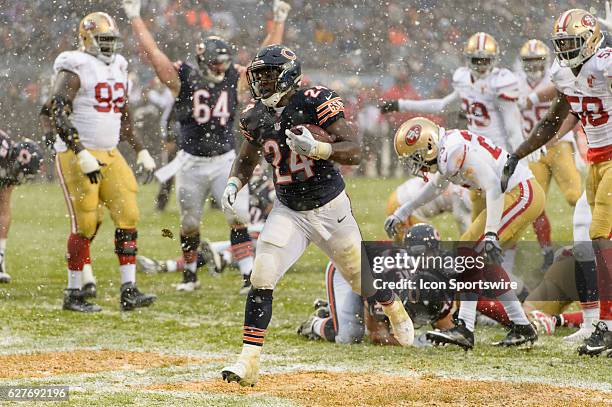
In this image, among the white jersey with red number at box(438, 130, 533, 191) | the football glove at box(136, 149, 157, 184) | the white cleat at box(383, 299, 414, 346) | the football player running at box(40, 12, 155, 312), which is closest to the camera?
the white cleat at box(383, 299, 414, 346)

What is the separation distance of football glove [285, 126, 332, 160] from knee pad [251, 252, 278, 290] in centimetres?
50

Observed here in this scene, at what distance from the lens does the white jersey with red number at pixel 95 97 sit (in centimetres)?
671

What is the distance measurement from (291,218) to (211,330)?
Answer: 155 centimetres

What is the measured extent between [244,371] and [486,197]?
184 centimetres

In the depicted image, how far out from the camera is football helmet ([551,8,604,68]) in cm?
536

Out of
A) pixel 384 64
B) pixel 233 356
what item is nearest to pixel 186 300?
pixel 233 356

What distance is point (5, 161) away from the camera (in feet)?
26.2

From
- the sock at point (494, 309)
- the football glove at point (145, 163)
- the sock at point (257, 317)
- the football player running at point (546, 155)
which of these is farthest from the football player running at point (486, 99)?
the sock at point (257, 317)

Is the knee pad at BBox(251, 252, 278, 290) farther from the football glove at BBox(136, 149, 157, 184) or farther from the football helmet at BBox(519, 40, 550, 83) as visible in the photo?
the football helmet at BBox(519, 40, 550, 83)

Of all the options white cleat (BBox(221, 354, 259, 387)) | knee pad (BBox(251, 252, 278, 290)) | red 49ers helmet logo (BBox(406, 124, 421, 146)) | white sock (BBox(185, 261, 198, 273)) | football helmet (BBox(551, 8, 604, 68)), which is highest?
football helmet (BBox(551, 8, 604, 68))

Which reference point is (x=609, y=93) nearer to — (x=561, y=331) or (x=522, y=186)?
(x=522, y=186)

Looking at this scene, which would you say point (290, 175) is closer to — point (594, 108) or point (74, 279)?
point (594, 108)

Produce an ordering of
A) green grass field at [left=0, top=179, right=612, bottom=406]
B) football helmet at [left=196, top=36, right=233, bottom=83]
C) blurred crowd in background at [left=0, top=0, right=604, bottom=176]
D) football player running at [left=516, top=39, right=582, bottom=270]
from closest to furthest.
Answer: green grass field at [left=0, top=179, right=612, bottom=406], football helmet at [left=196, top=36, right=233, bottom=83], football player running at [left=516, top=39, right=582, bottom=270], blurred crowd in background at [left=0, top=0, right=604, bottom=176]

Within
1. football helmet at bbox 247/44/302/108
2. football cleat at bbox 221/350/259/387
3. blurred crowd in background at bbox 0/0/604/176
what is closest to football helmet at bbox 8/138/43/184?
football helmet at bbox 247/44/302/108
